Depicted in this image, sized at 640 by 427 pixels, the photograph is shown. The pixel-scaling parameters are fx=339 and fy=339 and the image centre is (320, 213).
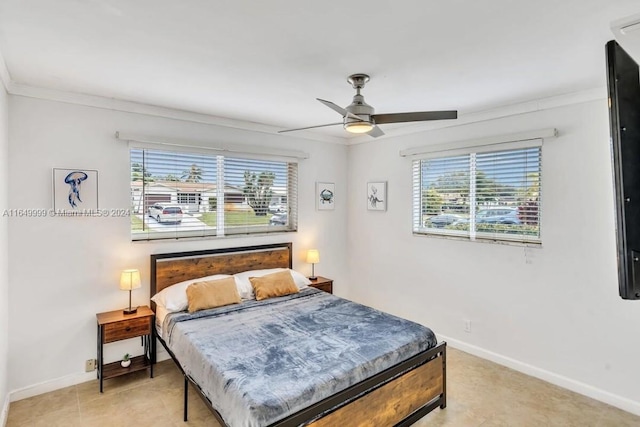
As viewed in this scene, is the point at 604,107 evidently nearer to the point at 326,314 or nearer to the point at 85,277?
the point at 326,314

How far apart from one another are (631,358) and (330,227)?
3349 mm

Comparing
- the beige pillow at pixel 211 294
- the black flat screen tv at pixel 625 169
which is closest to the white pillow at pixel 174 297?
the beige pillow at pixel 211 294

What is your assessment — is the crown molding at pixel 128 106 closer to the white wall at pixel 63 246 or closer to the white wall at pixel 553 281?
the white wall at pixel 63 246

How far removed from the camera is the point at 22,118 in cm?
280

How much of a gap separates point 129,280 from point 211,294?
2.41 ft

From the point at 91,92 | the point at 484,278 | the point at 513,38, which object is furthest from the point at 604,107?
the point at 91,92

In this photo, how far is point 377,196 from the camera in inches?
182

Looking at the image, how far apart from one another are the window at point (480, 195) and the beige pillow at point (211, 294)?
2.29 m

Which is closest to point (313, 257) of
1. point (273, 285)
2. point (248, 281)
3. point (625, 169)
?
point (273, 285)

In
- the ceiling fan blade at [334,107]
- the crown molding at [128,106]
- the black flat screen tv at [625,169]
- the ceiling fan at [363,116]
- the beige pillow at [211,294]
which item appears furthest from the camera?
the beige pillow at [211,294]

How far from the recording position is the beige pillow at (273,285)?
3.59 m

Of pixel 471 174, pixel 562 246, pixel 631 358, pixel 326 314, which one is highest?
pixel 471 174

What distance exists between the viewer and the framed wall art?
14.9 feet

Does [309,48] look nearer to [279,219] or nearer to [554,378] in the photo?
[279,219]
